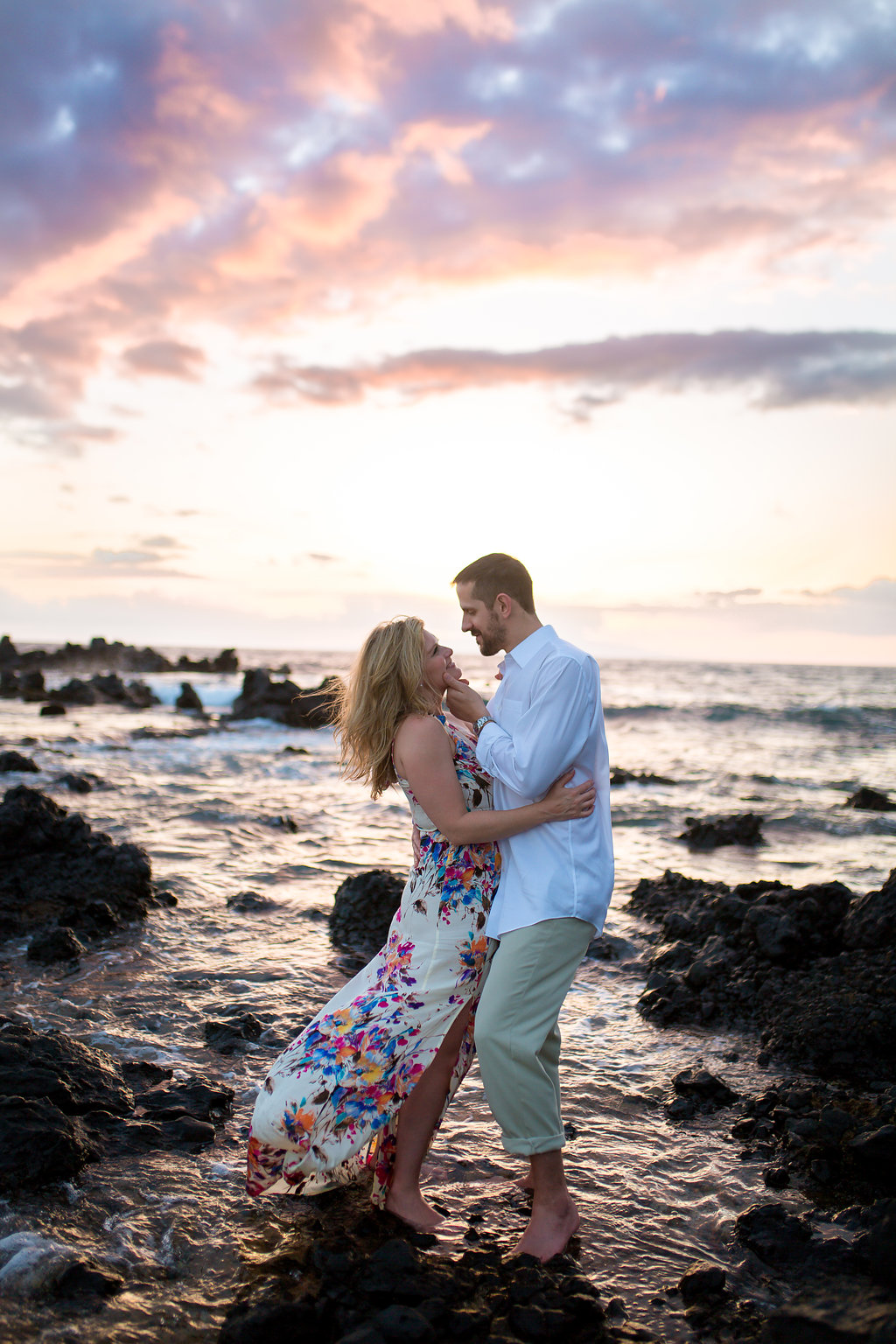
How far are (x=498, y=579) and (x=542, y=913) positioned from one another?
1.49m

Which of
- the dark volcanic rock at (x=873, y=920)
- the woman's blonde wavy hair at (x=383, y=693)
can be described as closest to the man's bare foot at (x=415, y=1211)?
the woman's blonde wavy hair at (x=383, y=693)

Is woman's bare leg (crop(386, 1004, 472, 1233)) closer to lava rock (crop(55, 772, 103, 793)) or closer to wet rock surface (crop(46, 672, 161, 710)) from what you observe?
lava rock (crop(55, 772, 103, 793))

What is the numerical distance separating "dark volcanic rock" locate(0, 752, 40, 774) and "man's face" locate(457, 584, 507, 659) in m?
14.0

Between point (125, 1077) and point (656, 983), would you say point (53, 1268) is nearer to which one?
point (125, 1077)

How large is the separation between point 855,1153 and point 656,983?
2.69m

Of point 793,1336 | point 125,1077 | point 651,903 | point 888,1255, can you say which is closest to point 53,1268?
point 125,1077

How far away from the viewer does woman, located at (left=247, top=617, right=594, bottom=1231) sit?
3768mm

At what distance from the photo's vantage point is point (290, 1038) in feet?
19.0

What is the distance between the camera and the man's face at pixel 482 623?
13.3 feet

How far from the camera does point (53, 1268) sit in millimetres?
3328

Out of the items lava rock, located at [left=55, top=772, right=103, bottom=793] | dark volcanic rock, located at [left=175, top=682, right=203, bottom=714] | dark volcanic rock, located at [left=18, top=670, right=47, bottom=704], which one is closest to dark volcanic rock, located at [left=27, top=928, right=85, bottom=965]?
lava rock, located at [left=55, top=772, right=103, bottom=793]

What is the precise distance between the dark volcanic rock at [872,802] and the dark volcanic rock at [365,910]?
10780 mm

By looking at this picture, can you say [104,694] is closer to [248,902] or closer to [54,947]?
[248,902]

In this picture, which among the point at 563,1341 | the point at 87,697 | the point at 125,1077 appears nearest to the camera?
the point at 563,1341
